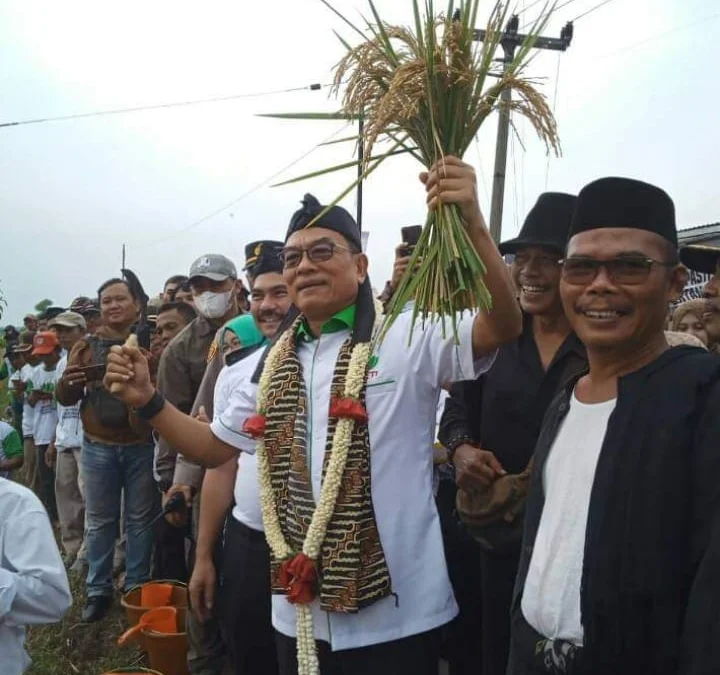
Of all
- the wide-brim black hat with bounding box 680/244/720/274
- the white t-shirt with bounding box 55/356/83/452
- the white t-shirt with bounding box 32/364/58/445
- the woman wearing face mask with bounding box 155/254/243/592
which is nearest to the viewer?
the wide-brim black hat with bounding box 680/244/720/274

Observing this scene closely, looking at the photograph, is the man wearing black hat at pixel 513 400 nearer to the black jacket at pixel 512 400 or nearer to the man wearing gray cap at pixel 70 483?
the black jacket at pixel 512 400

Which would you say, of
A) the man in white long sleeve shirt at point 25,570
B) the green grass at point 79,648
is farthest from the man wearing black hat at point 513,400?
the green grass at point 79,648

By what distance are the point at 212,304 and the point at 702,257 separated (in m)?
3.02

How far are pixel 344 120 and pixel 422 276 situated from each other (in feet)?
1.58

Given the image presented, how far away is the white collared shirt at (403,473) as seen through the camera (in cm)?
214

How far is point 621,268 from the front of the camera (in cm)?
179

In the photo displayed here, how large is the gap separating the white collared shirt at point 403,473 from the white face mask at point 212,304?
2410 millimetres

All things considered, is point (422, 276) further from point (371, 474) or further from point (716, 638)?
point (716, 638)

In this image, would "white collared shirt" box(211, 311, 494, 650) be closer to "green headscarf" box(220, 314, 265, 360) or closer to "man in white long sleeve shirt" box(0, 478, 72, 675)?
"man in white long sleeve shirt" box(0, 478, 72, 675)

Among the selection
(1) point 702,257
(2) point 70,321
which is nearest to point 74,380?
(2) point 70,321

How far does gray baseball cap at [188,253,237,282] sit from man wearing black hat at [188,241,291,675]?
1.77 meters

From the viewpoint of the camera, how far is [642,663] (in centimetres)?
155

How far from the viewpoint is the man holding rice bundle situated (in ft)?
6.96

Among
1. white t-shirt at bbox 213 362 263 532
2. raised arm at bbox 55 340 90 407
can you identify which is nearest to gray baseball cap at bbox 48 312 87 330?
raised arm at bbox 55 340 90 407
